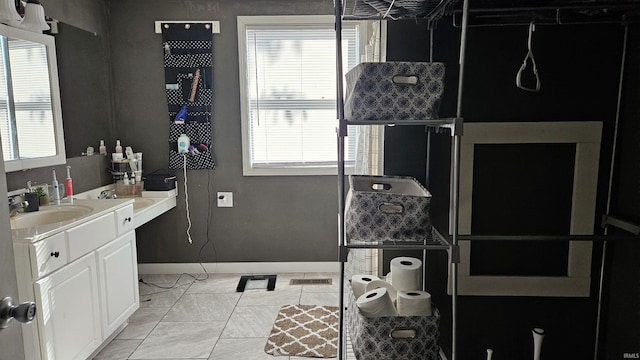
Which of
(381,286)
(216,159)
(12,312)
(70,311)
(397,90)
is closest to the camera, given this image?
(12,312)

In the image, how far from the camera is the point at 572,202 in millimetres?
1729

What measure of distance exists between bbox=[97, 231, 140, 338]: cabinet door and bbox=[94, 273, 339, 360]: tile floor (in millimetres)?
197

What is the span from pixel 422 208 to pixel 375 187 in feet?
1.25

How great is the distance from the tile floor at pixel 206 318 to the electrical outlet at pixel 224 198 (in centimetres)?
67

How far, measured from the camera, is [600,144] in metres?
1.68

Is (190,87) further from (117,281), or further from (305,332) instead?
(305,332)

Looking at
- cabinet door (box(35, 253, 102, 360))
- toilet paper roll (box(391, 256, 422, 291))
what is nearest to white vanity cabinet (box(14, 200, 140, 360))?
cabinet door (box(35, 253, 102, 360))

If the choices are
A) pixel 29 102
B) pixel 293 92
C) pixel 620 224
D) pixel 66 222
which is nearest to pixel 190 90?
pixel 293 92

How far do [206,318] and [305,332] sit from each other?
0.76m

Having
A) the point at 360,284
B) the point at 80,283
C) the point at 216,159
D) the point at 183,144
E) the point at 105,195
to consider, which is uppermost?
the point at 183,144

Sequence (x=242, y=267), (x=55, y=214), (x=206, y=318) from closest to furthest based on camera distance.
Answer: (x=55, y=214), (x=206, y=318), (x=242, y=267)

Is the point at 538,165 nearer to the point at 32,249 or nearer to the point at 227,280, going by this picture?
the point at 32,249

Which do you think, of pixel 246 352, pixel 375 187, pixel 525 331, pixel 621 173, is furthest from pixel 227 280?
pixel 621 173

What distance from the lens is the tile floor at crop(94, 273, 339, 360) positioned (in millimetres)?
2598
